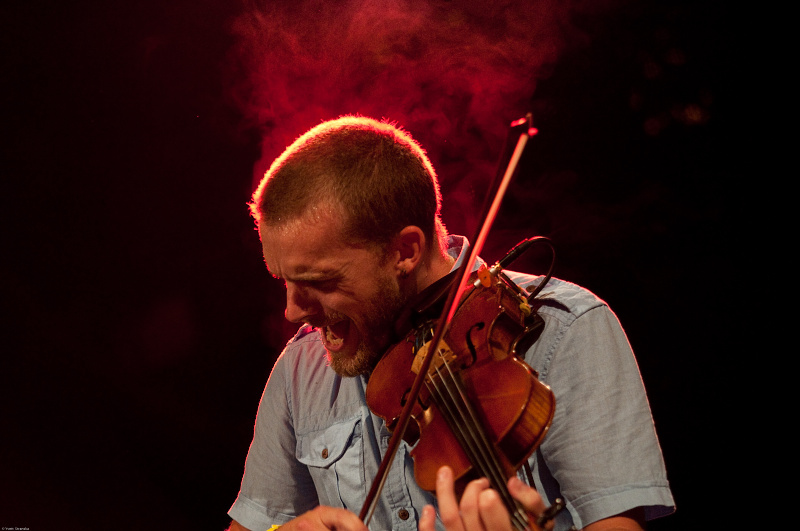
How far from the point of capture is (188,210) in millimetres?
2584

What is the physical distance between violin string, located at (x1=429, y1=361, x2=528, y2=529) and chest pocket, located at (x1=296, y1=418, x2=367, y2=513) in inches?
19.2

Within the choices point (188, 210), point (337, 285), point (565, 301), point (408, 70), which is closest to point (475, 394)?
point (565, 301)

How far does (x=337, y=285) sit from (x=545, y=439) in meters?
0.61

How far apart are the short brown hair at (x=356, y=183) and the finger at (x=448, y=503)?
0.69 meters

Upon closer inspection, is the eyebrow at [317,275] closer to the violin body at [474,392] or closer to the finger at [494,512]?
the violin body at [474,392]

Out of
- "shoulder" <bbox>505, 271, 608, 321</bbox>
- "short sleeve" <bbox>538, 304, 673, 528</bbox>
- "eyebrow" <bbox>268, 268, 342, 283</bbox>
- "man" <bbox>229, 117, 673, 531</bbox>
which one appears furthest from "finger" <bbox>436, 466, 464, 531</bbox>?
"eyebrow" <bbox>268, 268, 342, 283</bbox>

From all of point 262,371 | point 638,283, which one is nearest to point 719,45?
point 638,283

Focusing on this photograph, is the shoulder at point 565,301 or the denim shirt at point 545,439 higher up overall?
the shoulder at point 565,301

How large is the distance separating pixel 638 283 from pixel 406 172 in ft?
3.47

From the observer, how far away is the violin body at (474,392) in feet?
3.56

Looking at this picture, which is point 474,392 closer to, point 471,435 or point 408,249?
point 471,435

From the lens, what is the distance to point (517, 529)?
0.96 meters

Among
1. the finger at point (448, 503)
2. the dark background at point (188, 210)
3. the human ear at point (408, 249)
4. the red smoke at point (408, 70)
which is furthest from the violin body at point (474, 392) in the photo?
the red smoke at point (408, 70)

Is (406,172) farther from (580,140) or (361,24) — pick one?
(361,24)
